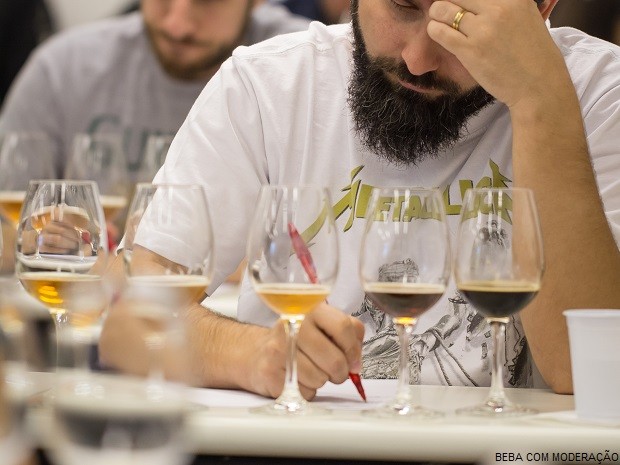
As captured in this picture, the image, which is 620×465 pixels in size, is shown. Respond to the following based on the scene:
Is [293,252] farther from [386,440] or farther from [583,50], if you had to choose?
[583,50]

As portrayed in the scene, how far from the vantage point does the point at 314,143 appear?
1978 mm

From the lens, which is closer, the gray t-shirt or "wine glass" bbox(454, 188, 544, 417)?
"wine glass" bbox(454, 188, 544, 417)

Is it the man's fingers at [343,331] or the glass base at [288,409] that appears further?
the man's fingers at [343,331]

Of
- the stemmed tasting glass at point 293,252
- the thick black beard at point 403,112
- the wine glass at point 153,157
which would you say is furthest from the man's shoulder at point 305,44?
the wine glass at point 153,157

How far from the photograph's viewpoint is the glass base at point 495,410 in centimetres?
127

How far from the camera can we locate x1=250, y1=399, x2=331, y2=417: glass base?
1.23m

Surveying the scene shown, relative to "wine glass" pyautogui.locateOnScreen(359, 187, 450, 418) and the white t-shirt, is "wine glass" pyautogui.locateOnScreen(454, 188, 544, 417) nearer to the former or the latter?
"wine glass" pyautogui.locateOnScreen(359, 187, 450, 418)

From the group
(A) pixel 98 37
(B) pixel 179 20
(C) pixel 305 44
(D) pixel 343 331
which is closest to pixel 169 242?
(D) pixel 343 331

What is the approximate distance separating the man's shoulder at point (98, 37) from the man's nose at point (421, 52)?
2.71 m

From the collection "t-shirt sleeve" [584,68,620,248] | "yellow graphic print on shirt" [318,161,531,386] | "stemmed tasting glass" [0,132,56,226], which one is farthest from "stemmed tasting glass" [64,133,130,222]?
"t-shirt sleeve" [584,68,620,248]

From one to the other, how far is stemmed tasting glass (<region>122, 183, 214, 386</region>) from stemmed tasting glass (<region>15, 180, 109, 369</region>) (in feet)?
0.25

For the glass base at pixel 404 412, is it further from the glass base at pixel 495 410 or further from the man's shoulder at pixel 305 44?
the man's shoulder at pixel 305 44

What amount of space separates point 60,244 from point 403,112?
0.80 metres

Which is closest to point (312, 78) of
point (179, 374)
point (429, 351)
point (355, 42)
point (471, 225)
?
point (355, 42)
